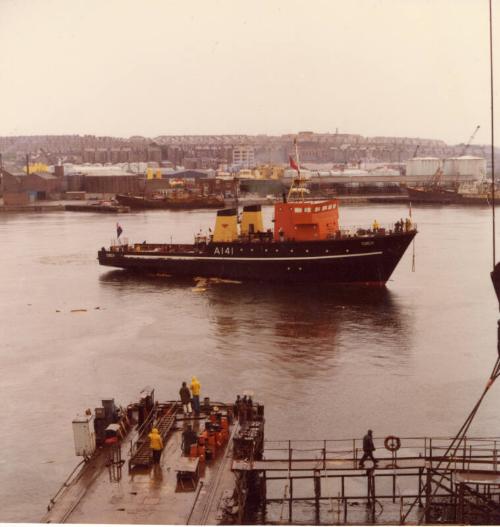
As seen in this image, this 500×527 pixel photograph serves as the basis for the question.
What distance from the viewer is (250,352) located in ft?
32.3

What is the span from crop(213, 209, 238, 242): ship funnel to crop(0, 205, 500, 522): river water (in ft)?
3.61

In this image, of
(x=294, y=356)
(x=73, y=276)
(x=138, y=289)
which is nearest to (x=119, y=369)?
(x=294, y=356)

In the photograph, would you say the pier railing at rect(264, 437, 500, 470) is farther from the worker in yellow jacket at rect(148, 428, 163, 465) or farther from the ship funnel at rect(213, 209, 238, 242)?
the ship funnel at rect(213, 209, 238, 242)

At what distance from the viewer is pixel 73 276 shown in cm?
1745

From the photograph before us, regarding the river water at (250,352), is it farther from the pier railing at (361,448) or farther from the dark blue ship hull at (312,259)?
the dark blue ship hull at (312,259)

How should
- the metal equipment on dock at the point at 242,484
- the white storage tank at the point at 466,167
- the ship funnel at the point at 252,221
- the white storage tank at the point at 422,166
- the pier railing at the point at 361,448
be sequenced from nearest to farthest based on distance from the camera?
the metal equipment on dock at the point at 242,484 < the pier railing at the point at 361,448 < the ship funnel at the point at 252,221 < the white storage tank at the point at 466,167 < the white storage tank at the point at 422,166

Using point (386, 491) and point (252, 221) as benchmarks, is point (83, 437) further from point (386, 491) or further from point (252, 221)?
point (252, 221)

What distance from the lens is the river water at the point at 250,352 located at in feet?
22.8

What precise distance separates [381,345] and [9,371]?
16.0 ft

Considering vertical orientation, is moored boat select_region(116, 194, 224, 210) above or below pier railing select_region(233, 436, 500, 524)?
above

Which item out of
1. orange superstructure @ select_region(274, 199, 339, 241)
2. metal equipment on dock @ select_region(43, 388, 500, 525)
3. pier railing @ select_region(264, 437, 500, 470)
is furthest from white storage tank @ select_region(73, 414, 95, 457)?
orange superstructure @ select_region(274, 199, 339, 241)

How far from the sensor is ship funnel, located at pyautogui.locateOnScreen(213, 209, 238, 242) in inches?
632

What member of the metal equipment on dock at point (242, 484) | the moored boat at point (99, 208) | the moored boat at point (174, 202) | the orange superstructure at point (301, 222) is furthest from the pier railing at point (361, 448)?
the moored boat at point (174, 202)

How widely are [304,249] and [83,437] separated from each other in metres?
10.3
